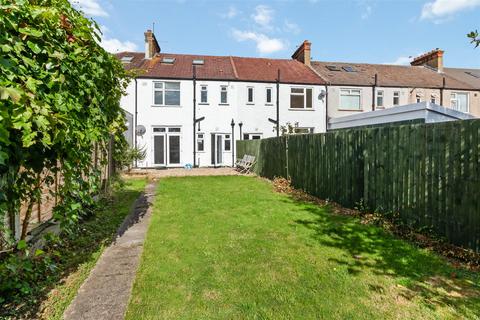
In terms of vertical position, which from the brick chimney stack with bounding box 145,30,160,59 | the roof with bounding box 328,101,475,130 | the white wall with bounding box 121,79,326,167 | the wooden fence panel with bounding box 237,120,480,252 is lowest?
the wooden fence panel with bounding box 237,120,480,252

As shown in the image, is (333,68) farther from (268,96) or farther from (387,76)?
(268,96)

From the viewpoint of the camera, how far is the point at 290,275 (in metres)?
3.51

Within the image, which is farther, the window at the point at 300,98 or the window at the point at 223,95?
the window at the point at 300,98

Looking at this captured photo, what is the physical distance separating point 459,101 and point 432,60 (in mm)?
4807

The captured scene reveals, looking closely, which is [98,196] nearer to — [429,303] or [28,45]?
[28,45]

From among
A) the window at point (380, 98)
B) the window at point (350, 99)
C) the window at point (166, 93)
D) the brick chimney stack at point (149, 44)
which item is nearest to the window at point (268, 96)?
the window at point (350, 99)

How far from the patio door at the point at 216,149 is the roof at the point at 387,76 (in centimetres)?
912

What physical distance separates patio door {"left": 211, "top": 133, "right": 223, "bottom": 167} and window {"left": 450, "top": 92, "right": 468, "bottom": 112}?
59.9ft

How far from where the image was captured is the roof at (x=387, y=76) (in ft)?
73.5

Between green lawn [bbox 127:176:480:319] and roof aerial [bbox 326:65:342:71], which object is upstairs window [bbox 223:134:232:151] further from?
green lawn [bbox 127:176:480:319]

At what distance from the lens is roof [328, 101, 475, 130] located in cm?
941

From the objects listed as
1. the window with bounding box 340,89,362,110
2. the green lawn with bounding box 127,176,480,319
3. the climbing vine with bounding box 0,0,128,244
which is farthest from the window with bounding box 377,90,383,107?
the climbing vine with bounding box 0,0,128,244

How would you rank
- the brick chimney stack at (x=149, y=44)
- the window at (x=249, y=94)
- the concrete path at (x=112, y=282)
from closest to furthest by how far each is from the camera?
the concrete path at (x=112, y=282), the window at (x=249, y=94), the brick chimney stack at (x=149, y=44)

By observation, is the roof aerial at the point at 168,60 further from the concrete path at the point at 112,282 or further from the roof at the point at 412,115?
the concrete path at the point at 112,282
